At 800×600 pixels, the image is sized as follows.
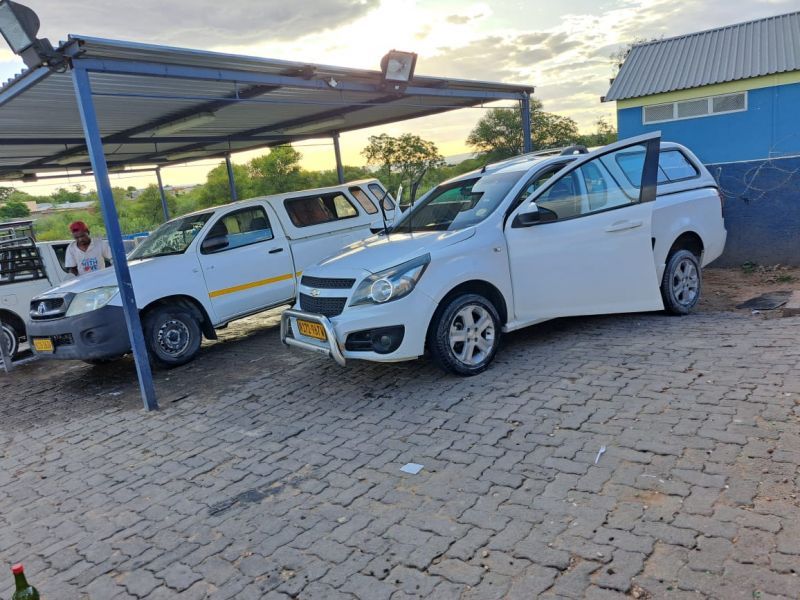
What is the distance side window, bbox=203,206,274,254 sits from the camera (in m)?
7.12

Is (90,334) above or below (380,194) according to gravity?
below

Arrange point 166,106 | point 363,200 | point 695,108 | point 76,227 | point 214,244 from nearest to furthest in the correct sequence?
point 214,244 → point 76,227 → point 166,106 → point 363,200 → point 695,108

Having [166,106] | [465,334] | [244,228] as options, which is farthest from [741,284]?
[166,106]

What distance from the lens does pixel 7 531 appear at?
3.56m

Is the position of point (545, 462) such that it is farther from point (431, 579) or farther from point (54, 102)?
point (54, 102)

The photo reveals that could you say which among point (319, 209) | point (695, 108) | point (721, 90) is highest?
point (721, 90)

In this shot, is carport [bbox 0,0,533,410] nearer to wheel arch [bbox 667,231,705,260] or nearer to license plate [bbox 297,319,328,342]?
license plate [bbox 297,319,328,342]

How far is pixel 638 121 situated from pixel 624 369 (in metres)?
15.7

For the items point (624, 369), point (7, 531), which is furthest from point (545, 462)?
point (7, 531)

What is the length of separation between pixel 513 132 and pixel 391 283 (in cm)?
2608

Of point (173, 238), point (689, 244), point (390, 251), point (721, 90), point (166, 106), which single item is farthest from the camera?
point (721, 90)

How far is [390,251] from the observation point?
507 cm

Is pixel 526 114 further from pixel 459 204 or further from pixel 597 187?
pixel 459 204

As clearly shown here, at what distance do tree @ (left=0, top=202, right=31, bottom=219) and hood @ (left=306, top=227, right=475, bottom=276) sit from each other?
30.7 m
